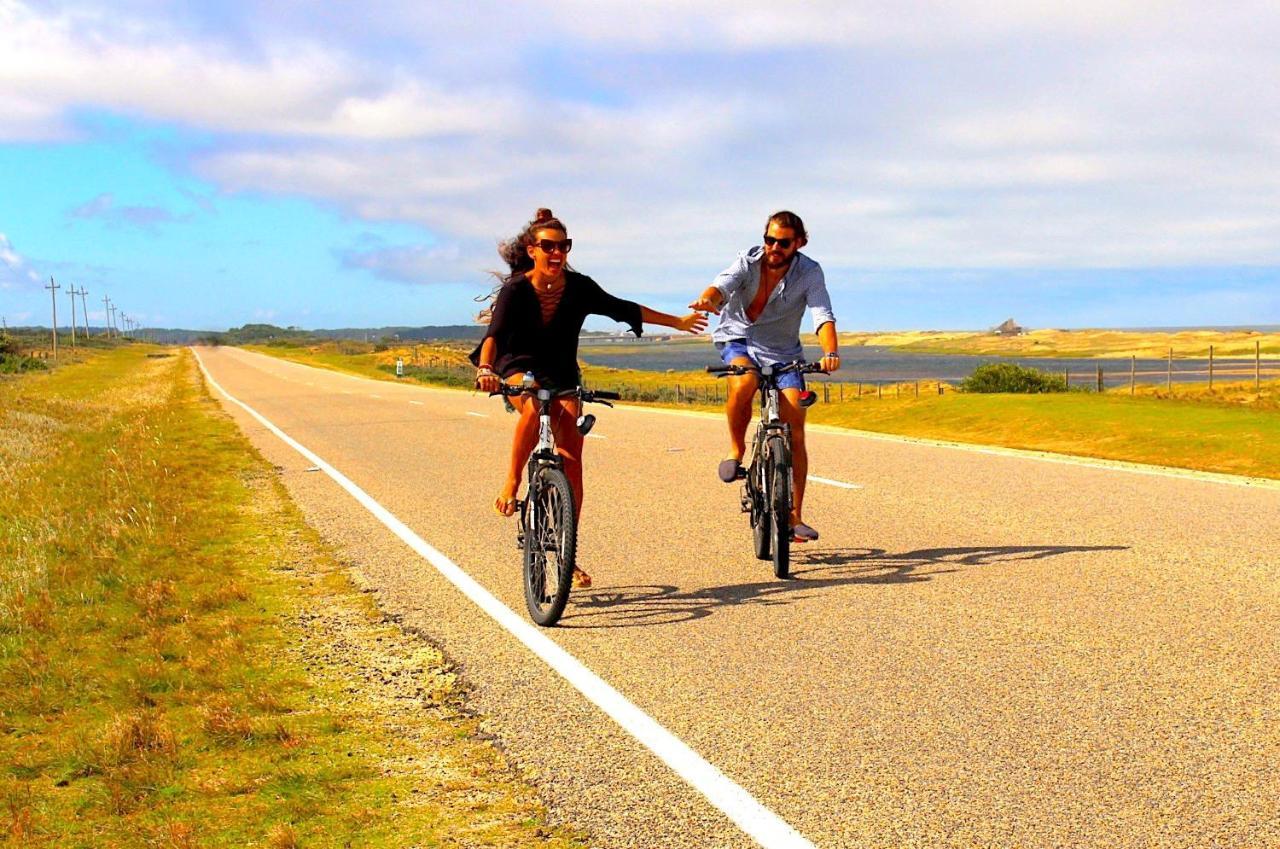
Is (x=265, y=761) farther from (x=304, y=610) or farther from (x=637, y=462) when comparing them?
(x=637, y=462)

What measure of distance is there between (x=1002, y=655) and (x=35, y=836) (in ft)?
12.8

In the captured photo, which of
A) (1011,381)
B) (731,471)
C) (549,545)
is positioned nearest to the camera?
(549,545)

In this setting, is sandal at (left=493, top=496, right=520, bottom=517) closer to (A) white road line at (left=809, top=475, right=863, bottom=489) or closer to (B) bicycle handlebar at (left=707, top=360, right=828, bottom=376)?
(B) bicycle handlebar at (left=707, top=360, right=828, bottom=376)

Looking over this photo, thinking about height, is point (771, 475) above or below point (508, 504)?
above

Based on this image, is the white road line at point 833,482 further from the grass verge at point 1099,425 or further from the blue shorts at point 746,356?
the grass verge at point 1099,425

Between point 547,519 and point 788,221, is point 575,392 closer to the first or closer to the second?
point 547,519

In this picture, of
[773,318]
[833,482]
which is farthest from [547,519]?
[833,482]

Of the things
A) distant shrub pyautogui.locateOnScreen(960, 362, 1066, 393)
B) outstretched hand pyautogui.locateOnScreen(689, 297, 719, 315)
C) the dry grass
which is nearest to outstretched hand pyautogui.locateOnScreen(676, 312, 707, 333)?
outstretched hand pyautogui.locateOnScreen(689, 297, 719, 315)

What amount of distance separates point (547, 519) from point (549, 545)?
151mm

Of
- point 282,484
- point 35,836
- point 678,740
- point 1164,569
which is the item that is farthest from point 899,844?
point 282,484

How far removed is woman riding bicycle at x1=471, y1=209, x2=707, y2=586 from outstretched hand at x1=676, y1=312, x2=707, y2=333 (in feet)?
0.98

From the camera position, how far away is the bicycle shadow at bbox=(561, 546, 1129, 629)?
6543mm

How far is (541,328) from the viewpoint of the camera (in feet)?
21.7

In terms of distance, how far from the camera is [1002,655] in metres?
5.40
